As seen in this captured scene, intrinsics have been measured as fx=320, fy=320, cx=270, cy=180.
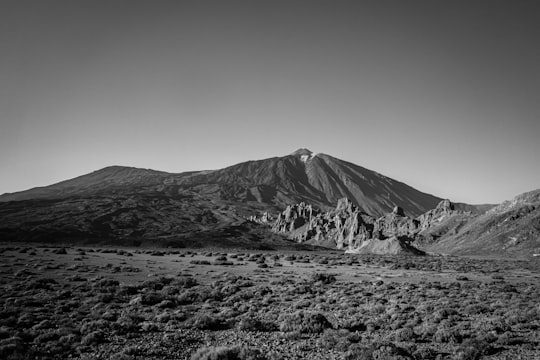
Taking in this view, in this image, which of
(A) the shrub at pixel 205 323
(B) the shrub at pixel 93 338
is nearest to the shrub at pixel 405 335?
(A) the shrub at pixel 205 323

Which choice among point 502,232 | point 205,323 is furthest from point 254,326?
point 502,232

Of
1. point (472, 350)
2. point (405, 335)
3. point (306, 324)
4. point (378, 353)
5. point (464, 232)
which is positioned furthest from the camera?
point (464, 232)

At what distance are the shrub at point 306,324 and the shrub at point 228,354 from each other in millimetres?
3706

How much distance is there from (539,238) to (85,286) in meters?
118

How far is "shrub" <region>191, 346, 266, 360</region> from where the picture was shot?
1099 centimetres

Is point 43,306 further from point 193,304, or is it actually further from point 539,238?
point 539,238

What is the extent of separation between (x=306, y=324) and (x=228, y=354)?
5488 mm

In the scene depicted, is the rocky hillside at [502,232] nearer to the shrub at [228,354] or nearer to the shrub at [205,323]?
the shrub at [205,323]

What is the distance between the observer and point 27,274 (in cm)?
3281

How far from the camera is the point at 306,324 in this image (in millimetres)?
15500

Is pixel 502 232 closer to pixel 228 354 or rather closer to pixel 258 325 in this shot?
pixel 258 325

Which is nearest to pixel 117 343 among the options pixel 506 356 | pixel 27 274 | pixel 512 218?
pixel 506 356

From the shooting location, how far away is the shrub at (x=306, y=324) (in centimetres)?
1509

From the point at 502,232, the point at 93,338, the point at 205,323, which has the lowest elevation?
the point at 205,323
